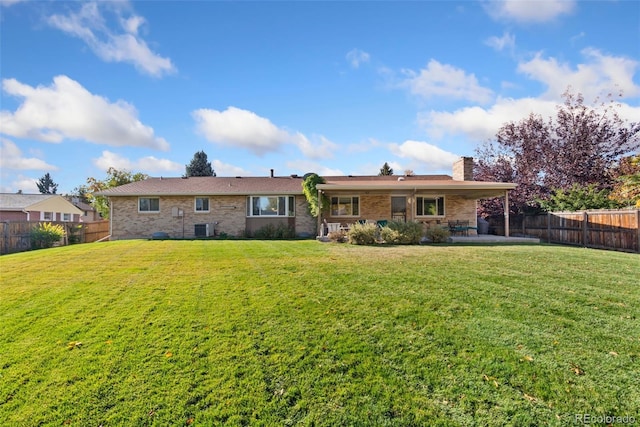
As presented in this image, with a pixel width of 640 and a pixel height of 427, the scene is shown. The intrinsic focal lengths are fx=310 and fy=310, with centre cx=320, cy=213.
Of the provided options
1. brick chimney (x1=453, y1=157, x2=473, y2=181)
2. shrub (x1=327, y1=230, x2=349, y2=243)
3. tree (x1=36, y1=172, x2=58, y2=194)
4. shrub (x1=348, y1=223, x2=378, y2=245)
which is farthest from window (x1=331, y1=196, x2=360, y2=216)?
tree (x1=36, y1=172, x2=58, y2=194)

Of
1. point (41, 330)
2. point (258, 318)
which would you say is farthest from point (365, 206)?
point (41, 330)

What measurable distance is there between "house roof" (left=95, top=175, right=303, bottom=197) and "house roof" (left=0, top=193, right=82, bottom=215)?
18.6 metres

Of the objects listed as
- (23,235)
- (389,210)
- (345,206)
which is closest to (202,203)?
(23,235)

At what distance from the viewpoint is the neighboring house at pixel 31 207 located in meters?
28.5

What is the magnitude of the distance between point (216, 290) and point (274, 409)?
343 centimetres

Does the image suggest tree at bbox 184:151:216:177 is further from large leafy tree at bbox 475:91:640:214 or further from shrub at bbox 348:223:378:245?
large leafy tree at bbox 475:91:640:214

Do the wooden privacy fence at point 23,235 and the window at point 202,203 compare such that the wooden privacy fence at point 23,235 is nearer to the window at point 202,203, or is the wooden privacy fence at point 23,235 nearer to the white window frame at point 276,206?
the window at point 202,203

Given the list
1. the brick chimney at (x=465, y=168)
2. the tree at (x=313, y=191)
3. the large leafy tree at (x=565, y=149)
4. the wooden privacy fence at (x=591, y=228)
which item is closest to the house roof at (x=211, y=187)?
the tree at (x=313, y=191)

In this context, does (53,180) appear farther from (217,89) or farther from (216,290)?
(216,290)

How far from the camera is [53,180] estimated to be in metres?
88.7

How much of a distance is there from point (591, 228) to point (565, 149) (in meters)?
8.85


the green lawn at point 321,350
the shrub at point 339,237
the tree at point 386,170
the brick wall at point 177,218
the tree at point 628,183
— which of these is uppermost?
the tree at point 386,170

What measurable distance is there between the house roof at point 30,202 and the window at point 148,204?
20070 millimetres

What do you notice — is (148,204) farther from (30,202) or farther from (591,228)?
(30,202)
